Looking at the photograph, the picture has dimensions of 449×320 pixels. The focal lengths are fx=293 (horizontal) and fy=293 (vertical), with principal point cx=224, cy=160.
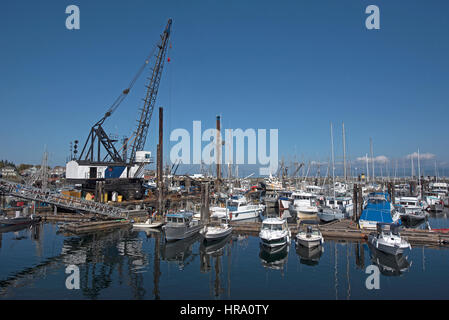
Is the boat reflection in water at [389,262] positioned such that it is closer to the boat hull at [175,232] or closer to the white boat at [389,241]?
the white boat at [389,241]

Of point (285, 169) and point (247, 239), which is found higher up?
point (285, 169)

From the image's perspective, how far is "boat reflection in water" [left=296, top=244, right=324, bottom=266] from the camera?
2825 centimetres

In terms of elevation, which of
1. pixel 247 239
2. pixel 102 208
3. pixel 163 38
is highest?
pixel 163 38

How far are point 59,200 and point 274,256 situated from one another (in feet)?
115

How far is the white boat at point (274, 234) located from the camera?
1230 inches

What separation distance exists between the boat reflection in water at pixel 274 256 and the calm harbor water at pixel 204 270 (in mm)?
99

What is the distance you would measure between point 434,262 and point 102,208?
4456 centimetres

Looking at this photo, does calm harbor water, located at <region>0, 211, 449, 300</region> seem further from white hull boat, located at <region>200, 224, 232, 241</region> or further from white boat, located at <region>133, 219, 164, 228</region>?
white boat, located at <region>133, 219, 164, 228</region>

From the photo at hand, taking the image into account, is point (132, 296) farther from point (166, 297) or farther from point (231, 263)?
point (231, 263)

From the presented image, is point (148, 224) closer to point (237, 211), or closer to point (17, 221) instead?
point (237, 211)

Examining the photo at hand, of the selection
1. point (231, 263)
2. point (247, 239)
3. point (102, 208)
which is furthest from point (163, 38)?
point (231, 263)

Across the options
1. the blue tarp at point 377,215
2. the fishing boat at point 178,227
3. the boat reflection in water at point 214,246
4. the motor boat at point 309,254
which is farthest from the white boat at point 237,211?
the blue tarp at point 377,215
